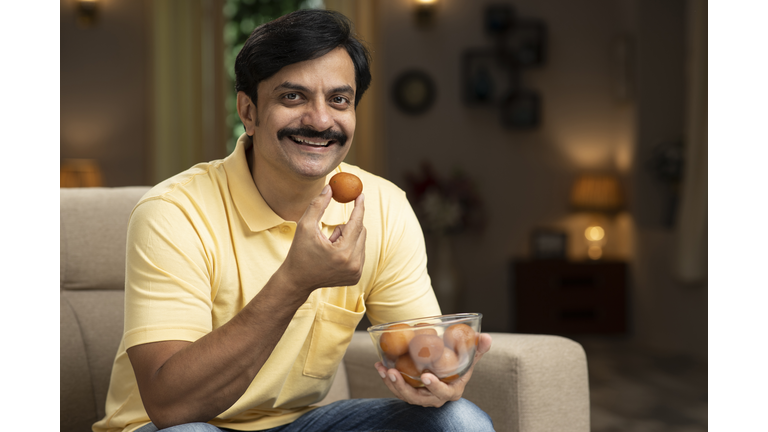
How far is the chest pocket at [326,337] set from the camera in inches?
42.8

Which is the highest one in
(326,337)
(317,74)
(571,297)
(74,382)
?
(317,74)

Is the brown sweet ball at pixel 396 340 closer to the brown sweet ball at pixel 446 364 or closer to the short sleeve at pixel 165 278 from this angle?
the brown sweet ball at pixel 446 364

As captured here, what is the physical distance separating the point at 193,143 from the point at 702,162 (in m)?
3.27

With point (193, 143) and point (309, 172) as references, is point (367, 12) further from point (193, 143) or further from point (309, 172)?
point (309, 172)

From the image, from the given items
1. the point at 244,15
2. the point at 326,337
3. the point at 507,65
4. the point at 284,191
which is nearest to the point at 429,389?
the point at 326,337

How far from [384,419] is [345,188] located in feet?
1.22

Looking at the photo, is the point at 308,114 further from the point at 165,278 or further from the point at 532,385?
the point at 532,385

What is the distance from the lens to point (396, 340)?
869mm

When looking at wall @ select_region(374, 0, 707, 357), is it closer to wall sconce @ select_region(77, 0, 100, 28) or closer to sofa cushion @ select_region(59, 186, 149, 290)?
wall sconce @ select_region(77, 0, 100, 28)

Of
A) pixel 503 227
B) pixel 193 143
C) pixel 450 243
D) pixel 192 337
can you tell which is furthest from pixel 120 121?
pixel 192 337

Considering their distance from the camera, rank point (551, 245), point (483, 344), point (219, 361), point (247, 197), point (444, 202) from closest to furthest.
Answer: point (219, 361)
point (483, 344)
point (247, 197)
point (444, 202)
point (551, 245)

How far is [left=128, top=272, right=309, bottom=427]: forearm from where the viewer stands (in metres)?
0.84

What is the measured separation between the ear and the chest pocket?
325mm

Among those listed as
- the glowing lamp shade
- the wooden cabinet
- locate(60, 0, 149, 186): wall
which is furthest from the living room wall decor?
locate(60, 0, 149, 186): wall
